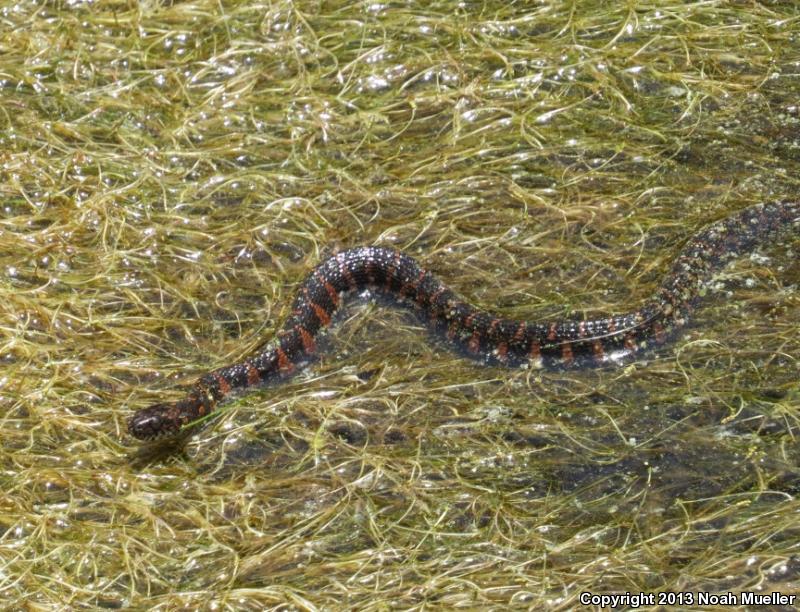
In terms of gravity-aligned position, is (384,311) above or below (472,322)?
below

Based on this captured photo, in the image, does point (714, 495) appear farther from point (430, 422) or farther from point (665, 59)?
point (665, 59)

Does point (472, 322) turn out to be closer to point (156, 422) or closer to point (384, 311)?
point (384, 311)

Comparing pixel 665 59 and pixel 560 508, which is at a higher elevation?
pixel 665 59

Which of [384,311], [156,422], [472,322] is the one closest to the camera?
[156,422]

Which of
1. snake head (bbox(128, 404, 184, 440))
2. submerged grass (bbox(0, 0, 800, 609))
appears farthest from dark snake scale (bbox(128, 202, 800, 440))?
submerged grass (bbox(0, 0, 800, 609))

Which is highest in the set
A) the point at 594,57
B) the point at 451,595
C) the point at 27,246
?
the point at 594,57

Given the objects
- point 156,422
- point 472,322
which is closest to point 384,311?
point 472,322

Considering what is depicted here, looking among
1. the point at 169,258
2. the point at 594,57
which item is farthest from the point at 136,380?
the point at 594,57
